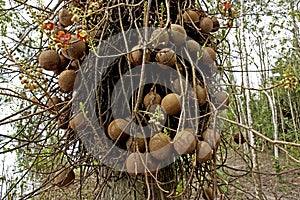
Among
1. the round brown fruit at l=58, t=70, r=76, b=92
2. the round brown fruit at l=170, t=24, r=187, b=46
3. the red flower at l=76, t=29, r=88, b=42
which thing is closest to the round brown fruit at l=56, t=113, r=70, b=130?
the round brown fruit at l=58, t=70, r=76, b=92

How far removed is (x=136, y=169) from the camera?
24.4 inches

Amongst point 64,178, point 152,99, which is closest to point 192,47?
point 152,99

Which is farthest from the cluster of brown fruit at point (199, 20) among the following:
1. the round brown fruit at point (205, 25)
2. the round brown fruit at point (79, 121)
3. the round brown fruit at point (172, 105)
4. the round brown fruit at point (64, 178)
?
the round brown fruit at point (64, 178)

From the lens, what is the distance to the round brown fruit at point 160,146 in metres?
0.61

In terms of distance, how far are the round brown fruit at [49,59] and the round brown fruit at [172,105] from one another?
268 mm

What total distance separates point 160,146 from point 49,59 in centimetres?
32

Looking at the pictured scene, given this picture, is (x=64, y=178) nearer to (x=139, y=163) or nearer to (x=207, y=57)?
(x=139, y=163)

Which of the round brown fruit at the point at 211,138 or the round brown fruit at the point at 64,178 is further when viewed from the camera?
the round brown fruit at the point at 64,178

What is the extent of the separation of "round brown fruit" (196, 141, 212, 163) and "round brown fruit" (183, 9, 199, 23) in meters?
0.31

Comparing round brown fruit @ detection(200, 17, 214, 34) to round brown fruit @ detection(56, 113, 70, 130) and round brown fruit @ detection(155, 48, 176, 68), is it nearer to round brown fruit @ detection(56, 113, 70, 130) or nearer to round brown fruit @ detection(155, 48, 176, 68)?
round brown fruit @ detection(155, 48, 176, 68)

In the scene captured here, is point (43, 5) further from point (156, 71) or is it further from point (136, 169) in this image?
point (136, 169)

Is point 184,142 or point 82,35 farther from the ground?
point 82,35

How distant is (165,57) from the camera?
2.26ft

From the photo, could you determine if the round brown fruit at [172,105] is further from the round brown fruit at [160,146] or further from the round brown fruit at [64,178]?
the round brown fruit at [64,178]
